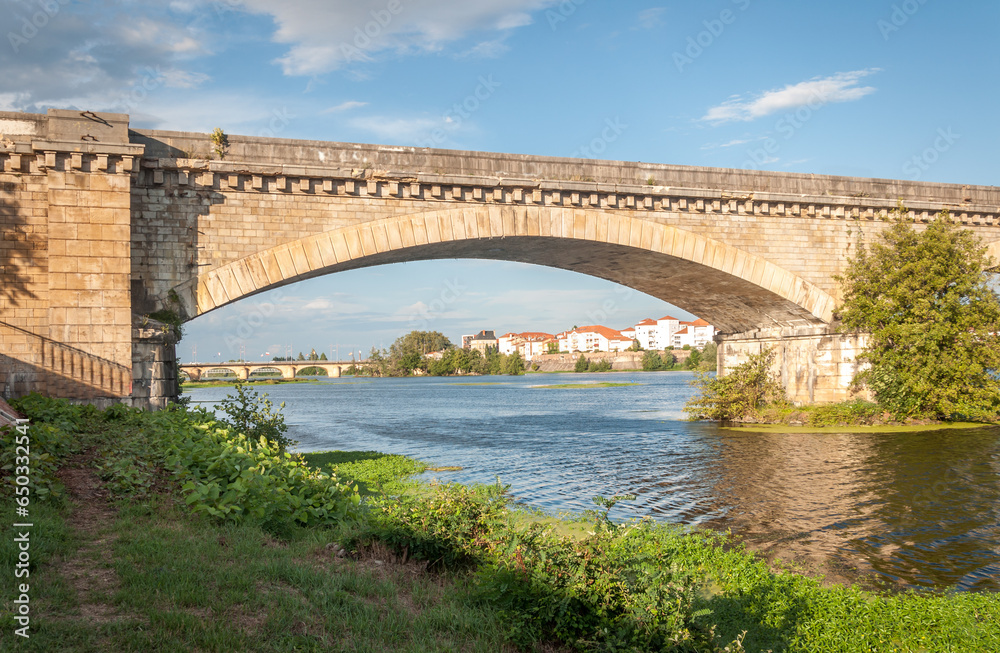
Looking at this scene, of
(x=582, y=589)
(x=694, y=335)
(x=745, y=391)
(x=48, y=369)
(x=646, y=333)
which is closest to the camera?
(x=582, y=589)

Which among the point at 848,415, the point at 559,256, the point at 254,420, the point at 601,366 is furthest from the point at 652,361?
the point at 254,420

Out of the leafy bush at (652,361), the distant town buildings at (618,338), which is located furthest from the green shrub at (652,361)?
the distant town buildings at (618,338)

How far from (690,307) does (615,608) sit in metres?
20.9

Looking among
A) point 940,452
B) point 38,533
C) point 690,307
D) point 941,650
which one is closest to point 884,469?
point 940,452

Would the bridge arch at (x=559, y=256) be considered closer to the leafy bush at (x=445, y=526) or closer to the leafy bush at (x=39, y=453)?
the leafy bush at (x=39, y=453)

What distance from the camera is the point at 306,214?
14414 millimetres

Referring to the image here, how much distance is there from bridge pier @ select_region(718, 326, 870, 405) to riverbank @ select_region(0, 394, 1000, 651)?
14494 mm

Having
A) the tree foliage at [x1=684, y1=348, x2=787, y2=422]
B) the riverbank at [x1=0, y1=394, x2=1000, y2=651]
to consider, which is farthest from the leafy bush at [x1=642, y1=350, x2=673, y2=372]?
the riverbank at [x1=0, y1=394, x2=1000, y2=651]

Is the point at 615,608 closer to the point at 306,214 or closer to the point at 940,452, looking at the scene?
the point at 306,214

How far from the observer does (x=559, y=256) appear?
19250mm

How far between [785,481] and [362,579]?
31.3ft

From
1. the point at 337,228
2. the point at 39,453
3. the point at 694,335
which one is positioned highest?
the point at 337,228

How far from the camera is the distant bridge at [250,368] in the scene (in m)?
81.4

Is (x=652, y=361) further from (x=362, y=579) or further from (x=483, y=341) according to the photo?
(x=362, y=579)
